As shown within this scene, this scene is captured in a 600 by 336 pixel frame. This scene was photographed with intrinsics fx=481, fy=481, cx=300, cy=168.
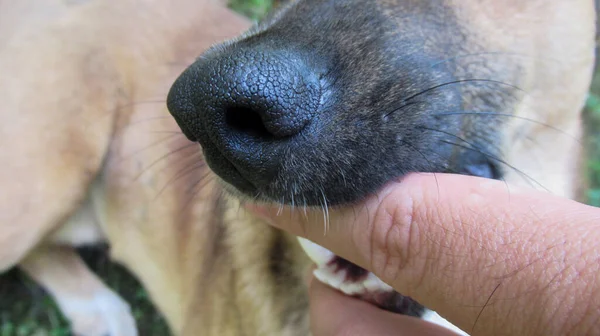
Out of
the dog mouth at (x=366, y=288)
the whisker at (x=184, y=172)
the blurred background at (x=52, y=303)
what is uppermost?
the dog mouth at (x=366, y=288)

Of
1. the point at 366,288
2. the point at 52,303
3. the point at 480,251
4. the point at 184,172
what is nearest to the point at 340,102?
the point at 480,251

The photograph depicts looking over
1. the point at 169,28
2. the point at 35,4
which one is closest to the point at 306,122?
the point at 169,28

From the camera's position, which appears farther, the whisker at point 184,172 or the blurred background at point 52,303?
the blurred background at point 52,303

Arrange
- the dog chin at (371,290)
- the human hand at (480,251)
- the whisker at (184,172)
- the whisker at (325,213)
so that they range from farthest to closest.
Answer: the whisker at (184,172), the dog chin at (371,290), the whisker at (325,213), the human hand at (480,251)

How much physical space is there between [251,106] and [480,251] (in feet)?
1.53

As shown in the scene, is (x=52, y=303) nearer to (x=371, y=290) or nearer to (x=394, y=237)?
(x=371, y=290)

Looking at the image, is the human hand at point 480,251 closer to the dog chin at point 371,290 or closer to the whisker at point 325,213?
the whisker at point 325,213

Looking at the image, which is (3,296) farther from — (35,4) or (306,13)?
(306,13)

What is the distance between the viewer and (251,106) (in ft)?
2.86

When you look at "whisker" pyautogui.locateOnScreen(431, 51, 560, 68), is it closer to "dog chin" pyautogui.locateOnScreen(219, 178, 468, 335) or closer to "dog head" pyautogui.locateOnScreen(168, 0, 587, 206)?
"dog head" pyautogui.locateOnScreen(168, 0, 587, 206)

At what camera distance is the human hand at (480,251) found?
0.71 meters

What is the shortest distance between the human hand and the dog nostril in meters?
0.24

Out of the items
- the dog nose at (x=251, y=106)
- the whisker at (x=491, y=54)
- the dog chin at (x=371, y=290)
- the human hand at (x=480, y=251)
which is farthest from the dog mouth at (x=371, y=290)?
the whisker at (x=491, y=54)

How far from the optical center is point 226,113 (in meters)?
0.88
